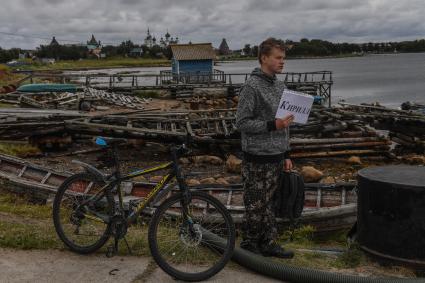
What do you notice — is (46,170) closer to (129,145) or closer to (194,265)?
(194,265)

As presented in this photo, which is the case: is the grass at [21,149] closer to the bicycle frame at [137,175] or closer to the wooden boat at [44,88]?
the bicycle frame at [137,175]

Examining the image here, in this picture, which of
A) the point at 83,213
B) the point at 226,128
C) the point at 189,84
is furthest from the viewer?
the point at 189,84

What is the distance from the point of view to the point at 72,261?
17.6ft

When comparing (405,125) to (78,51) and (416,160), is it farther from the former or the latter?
(78,51)

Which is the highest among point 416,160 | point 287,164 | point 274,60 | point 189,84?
point 274,60

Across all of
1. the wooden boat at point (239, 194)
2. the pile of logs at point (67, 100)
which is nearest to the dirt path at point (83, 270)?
the wooden boat at point (239, 194)

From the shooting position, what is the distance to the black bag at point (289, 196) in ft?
17.9

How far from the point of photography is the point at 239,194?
9773mm

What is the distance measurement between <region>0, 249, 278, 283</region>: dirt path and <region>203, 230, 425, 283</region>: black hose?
0.09m

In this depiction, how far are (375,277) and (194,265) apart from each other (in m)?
1.78

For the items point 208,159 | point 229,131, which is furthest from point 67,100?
point 208,159

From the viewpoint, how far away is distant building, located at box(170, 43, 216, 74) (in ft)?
179

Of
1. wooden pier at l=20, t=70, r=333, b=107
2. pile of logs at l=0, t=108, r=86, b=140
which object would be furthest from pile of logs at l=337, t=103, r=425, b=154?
wooden pier at l=20, t=70, r=333, b=107

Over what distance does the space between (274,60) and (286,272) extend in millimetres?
2053
